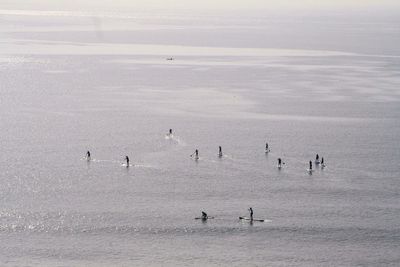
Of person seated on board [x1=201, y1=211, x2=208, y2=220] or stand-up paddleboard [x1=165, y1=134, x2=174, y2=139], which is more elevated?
stand-up paddleboard [x1=165, y1=134, x2=174, y2=139]

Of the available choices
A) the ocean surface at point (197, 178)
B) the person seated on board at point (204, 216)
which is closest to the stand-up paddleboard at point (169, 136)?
the ocean surface at point (197, 178)

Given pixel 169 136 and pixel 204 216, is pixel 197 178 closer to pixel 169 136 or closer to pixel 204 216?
pixel 204 216

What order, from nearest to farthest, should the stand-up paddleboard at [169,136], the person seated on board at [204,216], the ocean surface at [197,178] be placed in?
1. the ocean surface at [197,178]
2. the person seated on board at [204,216]
3. the stand-up paddleboard at [169,136]

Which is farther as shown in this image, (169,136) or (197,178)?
(169,136)

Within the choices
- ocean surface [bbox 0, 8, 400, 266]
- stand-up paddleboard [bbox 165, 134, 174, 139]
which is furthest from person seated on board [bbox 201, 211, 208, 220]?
stand-up paddleboard [bbox 165, 134, 174, 139]

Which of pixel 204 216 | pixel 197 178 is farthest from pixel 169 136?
pixel 204 216

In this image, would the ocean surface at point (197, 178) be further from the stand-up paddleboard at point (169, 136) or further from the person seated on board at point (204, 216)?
the person seated on board at point (204, 216)

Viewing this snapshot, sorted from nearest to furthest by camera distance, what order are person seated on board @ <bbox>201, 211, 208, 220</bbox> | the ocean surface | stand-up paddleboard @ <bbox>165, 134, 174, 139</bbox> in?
the ocean surface
person seated on board @ <bbox>201, 211, 208, 220</bbox>
stand-up paddleboard @ <bbox>165, 134, 174, 139</bbox>

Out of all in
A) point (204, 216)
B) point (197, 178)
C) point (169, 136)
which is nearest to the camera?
point (204, 216)

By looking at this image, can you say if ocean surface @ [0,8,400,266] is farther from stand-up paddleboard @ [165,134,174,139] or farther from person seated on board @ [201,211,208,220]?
person seated on board @ [201,211,208,220]

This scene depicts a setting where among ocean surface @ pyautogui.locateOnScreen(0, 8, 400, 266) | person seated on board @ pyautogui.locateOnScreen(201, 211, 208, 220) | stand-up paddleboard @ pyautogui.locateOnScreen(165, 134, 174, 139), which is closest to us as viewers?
ocean surface @ pyautogui.locateOnScreen(0, 8, 400, 266)

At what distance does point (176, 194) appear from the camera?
277 ft

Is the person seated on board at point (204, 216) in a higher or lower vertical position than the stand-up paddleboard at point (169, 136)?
lower

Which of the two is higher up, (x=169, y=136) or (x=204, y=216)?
(x=169, y=136)
